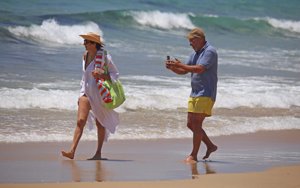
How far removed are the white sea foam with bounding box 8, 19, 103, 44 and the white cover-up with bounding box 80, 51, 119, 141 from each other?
12.7 metres

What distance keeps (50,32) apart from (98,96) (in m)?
14.0

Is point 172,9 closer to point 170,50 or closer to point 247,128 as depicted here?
point 170,50

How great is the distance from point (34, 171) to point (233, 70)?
1079 cm

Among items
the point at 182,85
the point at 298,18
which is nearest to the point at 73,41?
the point at 182,85

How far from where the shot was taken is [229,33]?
2927 centimetres

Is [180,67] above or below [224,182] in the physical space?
above

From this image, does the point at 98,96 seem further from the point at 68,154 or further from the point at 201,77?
the point at 201,77

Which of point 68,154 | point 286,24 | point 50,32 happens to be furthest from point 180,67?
point 286,24

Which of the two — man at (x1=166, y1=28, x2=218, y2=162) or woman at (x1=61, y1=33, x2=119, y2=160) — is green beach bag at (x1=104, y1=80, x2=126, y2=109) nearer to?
woman at (x1=61, y1=33, x2=119, y2=160)

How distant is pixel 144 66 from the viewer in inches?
705

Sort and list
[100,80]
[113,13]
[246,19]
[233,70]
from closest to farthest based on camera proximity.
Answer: [100,80], [233,70], [113,13], [246,19]

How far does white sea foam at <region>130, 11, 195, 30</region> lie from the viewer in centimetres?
2852

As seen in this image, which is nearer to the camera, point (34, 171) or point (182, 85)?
point (34, 171)

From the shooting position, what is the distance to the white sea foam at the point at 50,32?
21.9m
